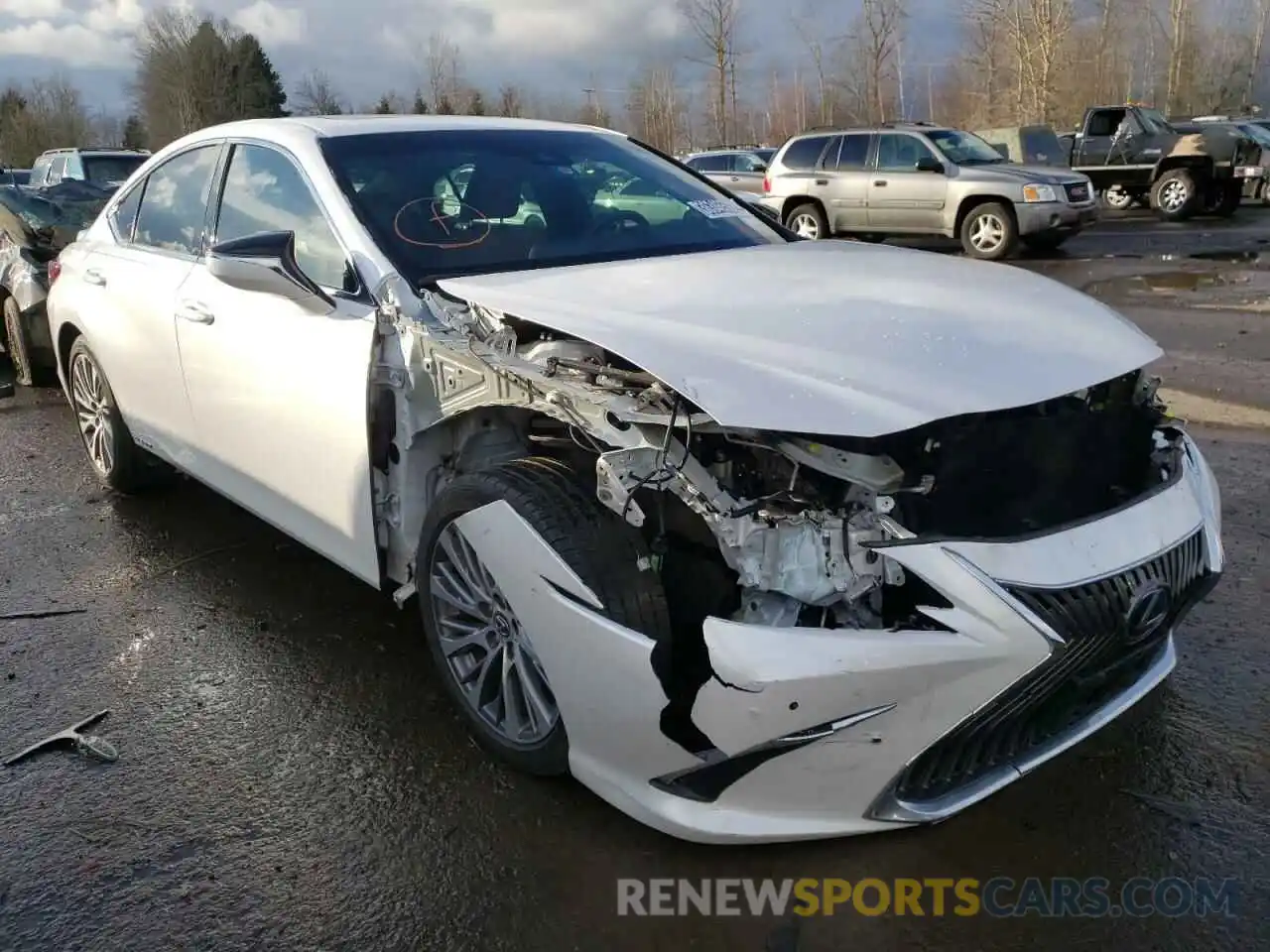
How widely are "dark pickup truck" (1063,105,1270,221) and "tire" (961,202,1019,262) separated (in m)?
6.55

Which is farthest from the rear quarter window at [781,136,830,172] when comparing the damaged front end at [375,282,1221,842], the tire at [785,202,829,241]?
the damaged front end at [375,282,1221,842]

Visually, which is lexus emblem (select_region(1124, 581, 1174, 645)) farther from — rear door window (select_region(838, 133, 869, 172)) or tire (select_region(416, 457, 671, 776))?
rear door window (select_region(838, 133, 869, 172))

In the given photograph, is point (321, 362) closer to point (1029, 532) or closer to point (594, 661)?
point (594, 661)

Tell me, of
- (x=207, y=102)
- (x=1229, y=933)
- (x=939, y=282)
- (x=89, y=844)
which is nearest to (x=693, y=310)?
(x=939, y=282)

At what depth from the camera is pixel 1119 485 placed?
258 cm

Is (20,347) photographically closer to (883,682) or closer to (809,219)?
(883,682)

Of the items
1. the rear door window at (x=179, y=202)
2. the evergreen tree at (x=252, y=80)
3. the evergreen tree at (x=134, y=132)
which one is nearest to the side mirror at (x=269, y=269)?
the rear door window at (x=179, y=202)

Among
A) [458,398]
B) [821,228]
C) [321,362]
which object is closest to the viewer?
[458,398]

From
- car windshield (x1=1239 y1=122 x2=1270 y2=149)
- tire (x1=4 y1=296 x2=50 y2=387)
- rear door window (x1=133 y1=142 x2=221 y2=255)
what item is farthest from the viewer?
car windshield (x1=1239 y1=122 x2=1270 y2=149)

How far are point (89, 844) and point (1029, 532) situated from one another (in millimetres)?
2348

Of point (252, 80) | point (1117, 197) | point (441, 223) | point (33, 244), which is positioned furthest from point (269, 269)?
point (252, 80)

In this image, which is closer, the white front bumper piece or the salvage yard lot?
the white front bumper piece

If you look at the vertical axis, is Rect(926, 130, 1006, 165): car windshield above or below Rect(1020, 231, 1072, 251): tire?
above

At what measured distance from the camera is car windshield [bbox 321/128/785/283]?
3197 mm
